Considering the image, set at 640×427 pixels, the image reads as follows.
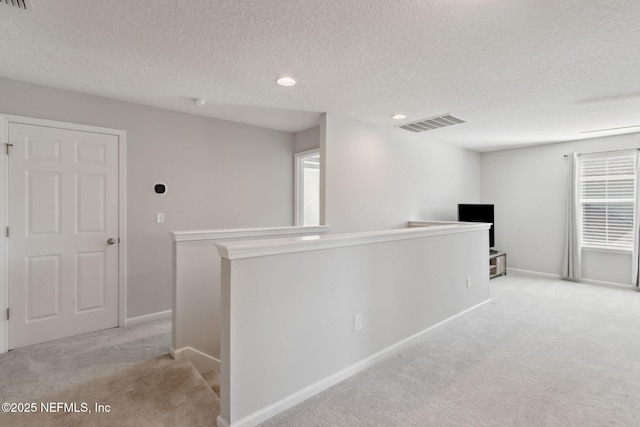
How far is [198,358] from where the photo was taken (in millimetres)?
2684

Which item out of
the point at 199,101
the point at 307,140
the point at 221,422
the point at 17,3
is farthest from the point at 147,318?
the point at 307,140

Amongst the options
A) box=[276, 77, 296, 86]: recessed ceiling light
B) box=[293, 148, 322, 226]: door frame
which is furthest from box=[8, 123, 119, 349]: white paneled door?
box=[293, 148, 322, 226]: door frame

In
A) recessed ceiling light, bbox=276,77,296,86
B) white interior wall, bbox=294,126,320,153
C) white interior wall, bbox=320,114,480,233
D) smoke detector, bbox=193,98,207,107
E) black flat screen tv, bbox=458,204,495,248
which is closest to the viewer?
recessed ceiling light, bbox=276,77,296,86

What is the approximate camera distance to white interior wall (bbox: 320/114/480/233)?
3867 millimetres

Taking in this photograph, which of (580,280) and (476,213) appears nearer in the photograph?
(580,280)

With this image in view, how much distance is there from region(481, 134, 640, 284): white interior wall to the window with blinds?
0.61ft

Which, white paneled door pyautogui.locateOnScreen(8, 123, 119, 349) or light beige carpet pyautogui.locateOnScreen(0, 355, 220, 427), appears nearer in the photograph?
light beige carpet pyautogui.locateOnScreen(0, 355, 220, 427)

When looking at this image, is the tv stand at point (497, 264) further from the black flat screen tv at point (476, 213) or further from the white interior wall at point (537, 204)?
the white interior wall at point (537, 204)

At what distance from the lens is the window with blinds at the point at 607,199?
486 cm

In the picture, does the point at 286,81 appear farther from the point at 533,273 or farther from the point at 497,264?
the point at 533,273

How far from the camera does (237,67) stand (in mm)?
2525

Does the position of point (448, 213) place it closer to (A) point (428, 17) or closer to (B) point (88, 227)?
(A) point (428, 17)

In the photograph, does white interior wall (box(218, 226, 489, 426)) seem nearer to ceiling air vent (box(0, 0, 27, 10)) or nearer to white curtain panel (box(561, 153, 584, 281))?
ceiling air vent (box(0, 0, 27, 10))

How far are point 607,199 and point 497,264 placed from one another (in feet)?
6.45
